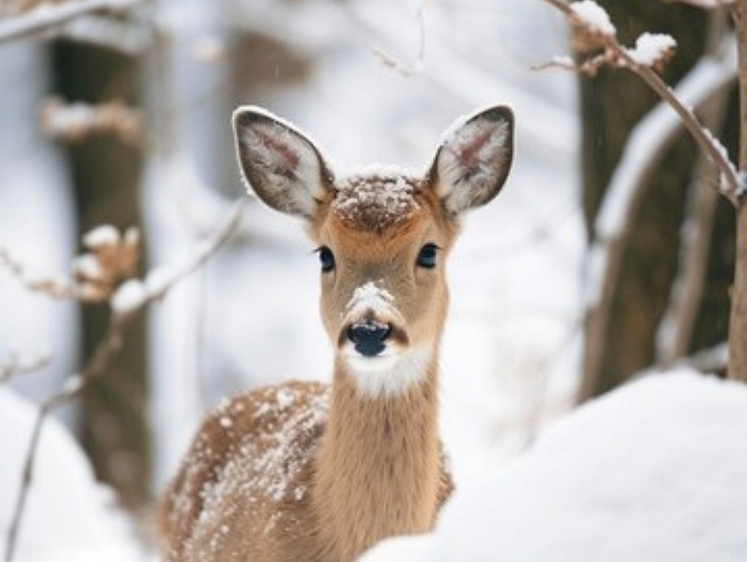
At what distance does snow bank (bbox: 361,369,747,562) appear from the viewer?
2.92 meters

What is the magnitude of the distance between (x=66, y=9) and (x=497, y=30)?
173 inches

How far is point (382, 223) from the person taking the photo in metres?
5.17

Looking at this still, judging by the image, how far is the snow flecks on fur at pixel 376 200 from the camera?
518 cm

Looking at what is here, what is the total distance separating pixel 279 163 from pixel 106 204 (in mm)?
10064

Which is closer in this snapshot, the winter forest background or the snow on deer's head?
the winter forest background

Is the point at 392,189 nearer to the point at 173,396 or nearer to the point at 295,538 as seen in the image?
the point at 295,538

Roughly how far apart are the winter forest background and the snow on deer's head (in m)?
0.44

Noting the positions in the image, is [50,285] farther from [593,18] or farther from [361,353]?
[593,18]

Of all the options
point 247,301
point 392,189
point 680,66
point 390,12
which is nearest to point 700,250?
point 680,66

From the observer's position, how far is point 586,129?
7.30 meters

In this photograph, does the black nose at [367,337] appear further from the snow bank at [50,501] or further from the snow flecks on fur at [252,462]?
the snow bank at [50,501]

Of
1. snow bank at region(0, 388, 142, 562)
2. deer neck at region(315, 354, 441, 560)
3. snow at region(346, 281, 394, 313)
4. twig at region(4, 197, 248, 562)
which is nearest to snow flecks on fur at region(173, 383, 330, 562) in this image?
deer neck at region(315, 354, 441, 560)

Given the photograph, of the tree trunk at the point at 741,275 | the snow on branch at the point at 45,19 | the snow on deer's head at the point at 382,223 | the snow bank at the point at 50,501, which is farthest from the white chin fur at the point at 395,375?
the snow on branch at the point at 45,19

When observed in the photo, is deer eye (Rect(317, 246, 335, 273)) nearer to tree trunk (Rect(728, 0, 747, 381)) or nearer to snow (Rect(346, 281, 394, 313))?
snow (Rect(346, 281, 394, 313))
